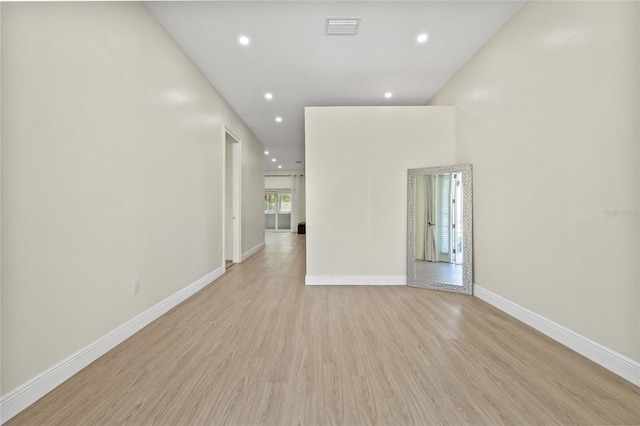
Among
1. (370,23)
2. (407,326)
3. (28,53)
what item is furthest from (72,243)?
(370,23)

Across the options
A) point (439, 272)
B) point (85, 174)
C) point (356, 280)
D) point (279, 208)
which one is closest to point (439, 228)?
point (439, 272)

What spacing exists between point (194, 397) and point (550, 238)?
285 centimetres

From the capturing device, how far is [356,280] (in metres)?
3.53

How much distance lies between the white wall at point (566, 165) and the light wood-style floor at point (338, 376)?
40 cm

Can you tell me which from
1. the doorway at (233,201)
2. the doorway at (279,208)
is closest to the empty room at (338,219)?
the doorway at (233,201)

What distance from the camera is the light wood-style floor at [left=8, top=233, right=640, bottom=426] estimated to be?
1.28 m

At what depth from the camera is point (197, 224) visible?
3.26m

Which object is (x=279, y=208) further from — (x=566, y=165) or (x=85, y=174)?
(x=566, y=165)

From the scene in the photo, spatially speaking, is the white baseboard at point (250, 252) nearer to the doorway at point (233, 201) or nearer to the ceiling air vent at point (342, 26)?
the doorway at point (233, 201)

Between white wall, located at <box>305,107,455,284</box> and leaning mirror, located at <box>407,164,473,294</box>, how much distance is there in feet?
0.49

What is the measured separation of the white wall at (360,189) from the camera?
3529 mm

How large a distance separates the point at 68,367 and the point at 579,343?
350 centimetres

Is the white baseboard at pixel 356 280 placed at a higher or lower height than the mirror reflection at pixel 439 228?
lower

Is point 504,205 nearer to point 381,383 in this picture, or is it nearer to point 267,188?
point 381,383
